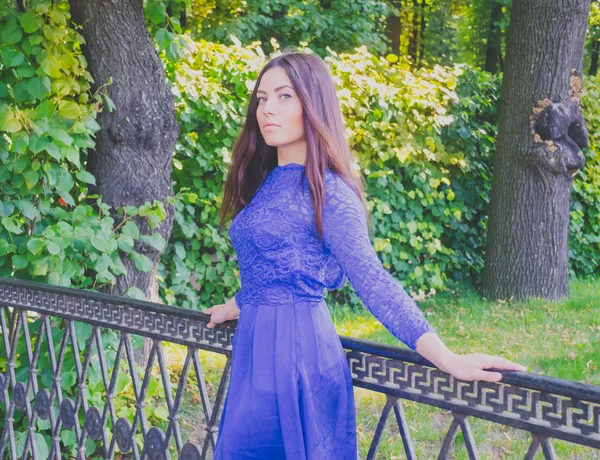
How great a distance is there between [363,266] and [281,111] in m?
0.51

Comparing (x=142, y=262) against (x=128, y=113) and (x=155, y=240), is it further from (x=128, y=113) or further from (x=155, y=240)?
(x=128, y=113)

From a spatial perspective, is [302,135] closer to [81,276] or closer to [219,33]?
[81,276]

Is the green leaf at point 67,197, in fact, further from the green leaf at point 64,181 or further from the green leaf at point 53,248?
the green leaf at point 53,248

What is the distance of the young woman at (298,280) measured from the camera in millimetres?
1764

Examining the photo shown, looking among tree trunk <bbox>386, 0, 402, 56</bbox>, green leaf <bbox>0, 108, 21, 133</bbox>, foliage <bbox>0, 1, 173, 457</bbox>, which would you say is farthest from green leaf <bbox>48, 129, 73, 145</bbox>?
tree trunk <bbox>386, 0, 402, 56</bbox>

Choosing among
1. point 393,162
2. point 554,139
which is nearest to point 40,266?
point 393,162

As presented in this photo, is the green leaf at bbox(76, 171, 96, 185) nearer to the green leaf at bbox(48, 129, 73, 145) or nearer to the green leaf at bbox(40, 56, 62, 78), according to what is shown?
the green leaf at bbox(48, 129, 73, 145)

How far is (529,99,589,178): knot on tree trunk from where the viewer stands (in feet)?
20.5

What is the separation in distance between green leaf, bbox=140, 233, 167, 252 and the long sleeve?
1.65m

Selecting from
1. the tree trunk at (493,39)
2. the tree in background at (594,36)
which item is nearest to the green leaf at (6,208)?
the tree trunk at (493,39)

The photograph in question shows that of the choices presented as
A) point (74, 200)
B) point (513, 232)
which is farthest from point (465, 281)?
point (74, 200)

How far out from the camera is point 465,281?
287 inches

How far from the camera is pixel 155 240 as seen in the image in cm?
337

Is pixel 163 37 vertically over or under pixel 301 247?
over
